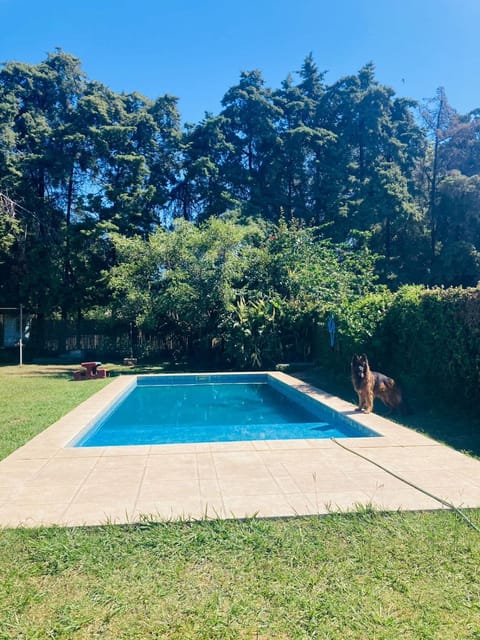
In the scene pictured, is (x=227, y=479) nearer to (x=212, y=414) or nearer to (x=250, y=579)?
(x=250, y=579)

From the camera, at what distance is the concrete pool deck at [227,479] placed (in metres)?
3.48

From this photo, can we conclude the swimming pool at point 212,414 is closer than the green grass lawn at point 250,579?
No

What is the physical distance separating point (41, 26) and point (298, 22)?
20.5ft

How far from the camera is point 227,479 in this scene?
4172 millimetres

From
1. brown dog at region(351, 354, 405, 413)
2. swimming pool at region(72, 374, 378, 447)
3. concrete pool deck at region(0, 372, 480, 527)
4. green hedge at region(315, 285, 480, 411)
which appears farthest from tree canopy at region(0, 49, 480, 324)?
concrete pool deck at region(0, 372, 480, 527)

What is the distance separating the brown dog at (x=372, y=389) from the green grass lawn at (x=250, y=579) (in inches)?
153

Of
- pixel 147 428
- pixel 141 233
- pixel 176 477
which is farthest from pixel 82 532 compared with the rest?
pixel 141 233

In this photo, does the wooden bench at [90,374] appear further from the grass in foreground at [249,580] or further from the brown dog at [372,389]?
the grass in foreground at [249,580]

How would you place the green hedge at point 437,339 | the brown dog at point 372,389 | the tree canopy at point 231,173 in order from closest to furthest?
the green hedge at point 437,339, the brown dog at point 372,389, the tree canopy at point 231,173

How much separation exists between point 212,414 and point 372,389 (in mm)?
3329

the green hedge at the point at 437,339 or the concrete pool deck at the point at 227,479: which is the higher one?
the green hedge at the point at 437,339

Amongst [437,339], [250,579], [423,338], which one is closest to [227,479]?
[250,579]

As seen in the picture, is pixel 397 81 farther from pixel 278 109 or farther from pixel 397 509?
pixel 397 509

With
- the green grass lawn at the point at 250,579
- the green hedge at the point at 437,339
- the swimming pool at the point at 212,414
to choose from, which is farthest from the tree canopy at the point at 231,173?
the green grass lawn at the point at 250,579
